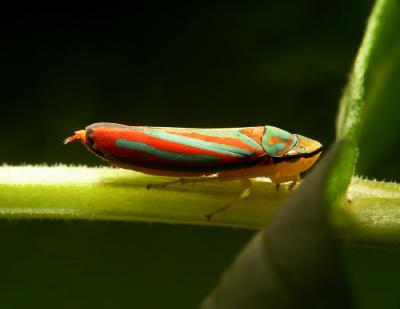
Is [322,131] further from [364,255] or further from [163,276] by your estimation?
[163,276]

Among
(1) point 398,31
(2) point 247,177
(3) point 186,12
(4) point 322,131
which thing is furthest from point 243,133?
(3) point 186,12

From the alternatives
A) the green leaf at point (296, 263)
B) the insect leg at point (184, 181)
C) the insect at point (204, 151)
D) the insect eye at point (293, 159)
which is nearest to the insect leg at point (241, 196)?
the insect at point (204, 151)

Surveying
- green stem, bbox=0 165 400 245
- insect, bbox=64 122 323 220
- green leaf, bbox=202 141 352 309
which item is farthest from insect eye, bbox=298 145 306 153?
green leaf, bbox=202 141 352 309

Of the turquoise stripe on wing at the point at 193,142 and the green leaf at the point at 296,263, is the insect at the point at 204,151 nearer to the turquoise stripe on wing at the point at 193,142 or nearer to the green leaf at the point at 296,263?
the turquoise stripe on wing at the point at 193,142

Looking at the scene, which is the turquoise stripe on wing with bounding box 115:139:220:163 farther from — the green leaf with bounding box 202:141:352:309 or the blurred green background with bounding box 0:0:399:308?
the green leaf with bounding box 202:141:352:309

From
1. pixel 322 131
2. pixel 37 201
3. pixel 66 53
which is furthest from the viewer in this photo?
pixel 66 53
